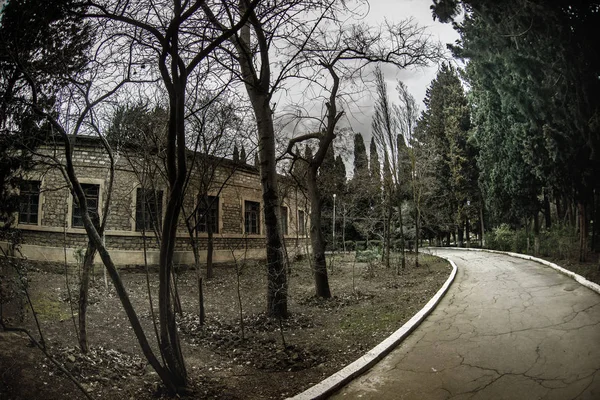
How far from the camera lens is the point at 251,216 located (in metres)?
20.0

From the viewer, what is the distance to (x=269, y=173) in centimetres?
789

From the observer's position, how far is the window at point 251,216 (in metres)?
19.4

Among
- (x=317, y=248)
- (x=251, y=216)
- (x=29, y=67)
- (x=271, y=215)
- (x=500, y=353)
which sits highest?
(x=29, y=67)

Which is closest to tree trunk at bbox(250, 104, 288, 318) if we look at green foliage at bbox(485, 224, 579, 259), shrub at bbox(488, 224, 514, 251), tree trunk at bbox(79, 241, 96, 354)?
tree trunk at bbox(79, 241, 96, 354)

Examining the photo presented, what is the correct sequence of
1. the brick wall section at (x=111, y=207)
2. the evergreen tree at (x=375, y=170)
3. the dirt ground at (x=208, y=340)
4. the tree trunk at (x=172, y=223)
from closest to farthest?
the tree trunk at (x=172, y=223) < the dirt ground at (x=208, y=340) < the brick wall section at (x=111, y=207) < the evergreen tree at (x=375, y=170)

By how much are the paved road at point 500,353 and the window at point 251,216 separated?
13.1 m

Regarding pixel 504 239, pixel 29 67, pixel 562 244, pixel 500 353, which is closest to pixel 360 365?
pixel 500 353

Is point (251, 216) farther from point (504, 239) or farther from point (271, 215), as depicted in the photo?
point (504, 239)

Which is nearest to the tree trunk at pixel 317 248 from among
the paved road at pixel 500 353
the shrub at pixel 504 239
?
the paved road at pixel 500 353

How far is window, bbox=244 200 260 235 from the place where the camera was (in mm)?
19414

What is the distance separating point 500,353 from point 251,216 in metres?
16.3

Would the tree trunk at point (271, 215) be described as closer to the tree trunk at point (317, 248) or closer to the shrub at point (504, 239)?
the tree trunk at point (317, 248)

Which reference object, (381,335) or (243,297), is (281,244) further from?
(243,297)

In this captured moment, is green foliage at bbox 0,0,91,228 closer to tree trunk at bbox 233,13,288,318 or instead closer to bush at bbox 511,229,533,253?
tree trunk at bbox 233,13,288,318
